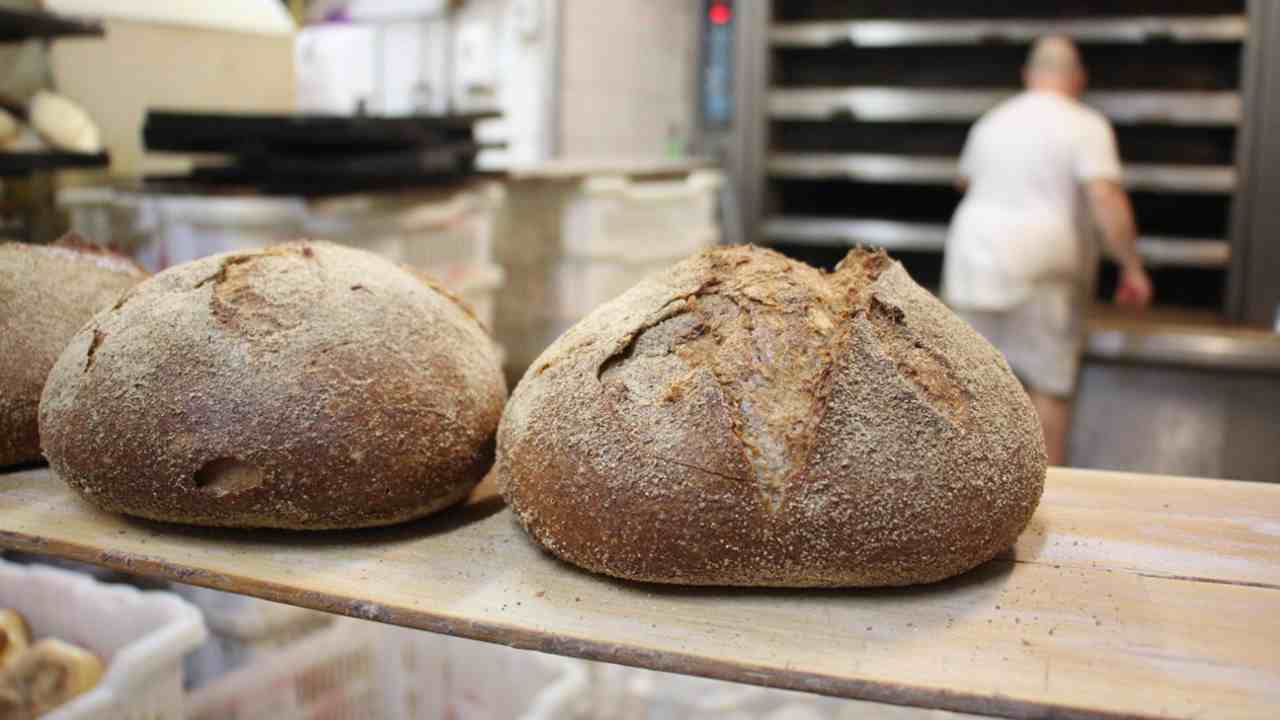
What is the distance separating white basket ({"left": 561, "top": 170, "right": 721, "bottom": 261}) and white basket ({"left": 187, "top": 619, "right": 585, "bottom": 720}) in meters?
2.13

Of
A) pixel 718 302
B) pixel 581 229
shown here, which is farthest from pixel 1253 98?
pixel 718 302

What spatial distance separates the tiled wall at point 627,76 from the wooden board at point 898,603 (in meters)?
4.41

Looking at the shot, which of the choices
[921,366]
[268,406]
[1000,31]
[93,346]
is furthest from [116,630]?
[1000,31]

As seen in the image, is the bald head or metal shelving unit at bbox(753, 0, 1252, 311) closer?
the bald head

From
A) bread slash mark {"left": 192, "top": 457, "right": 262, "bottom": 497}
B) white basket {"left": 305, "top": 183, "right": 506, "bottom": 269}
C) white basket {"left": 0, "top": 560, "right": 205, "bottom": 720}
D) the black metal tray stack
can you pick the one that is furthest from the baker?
bread slash mark {"left": 192, "top": 457, "right": 262, "bottom": 497}

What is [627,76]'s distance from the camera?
18.2 ft

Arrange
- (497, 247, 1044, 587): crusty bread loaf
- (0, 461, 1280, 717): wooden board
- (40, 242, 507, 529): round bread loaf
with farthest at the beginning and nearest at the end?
(40, 242, 507, 529): round bread loaf → (497, 247, 1044, 587): crusty bread loaf → (0, 461, 1280, 717): wooden board

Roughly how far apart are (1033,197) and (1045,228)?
0.32 feet

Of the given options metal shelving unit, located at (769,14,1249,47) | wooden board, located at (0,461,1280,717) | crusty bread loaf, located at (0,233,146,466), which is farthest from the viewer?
metal shelving unit, located at (769,14,1249,47)

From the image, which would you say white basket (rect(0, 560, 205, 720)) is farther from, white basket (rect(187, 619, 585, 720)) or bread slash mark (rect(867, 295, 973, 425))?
bread slash mark (rect(867, 295, 973, 425))

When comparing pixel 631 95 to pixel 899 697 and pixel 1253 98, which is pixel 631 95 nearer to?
pixel 1253 98

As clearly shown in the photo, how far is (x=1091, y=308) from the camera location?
3.70 metres

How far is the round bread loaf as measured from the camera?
3.67 ft

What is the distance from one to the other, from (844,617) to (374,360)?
0.54 meters
